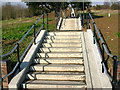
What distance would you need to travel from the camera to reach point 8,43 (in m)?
7.94

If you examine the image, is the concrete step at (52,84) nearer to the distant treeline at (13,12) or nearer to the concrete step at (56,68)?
the concrete step at (56,68)

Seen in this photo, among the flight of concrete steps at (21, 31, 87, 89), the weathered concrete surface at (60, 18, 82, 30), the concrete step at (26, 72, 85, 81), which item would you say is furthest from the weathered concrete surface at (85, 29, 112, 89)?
the weathered concrete surface at (60, 18, 82, 30)

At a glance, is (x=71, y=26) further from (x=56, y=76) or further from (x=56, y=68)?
(x=56, y=76)

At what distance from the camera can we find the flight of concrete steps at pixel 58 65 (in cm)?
465

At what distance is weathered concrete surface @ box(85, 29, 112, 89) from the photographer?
4242mm

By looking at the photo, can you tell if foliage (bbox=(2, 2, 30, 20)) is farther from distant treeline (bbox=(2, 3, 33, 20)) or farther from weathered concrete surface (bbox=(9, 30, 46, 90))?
weathered concrete surface (bbox=(9, 30, 46, 90))

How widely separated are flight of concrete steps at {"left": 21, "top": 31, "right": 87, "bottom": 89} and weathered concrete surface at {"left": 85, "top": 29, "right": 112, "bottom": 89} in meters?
0.28

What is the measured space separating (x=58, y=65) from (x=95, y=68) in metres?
1.23

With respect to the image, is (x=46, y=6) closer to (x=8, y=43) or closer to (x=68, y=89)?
(x=8, y=43)

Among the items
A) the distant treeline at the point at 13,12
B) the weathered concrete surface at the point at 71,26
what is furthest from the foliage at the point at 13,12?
the weathered concrete surface at the point at 71,26

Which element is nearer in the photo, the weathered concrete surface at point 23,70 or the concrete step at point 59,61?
the weathered concrete surface at point 23,70

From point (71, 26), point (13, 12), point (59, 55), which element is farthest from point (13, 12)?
point (59, 55)

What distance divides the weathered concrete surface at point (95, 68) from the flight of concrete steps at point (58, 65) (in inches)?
11.1

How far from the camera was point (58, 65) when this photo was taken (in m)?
5.41
